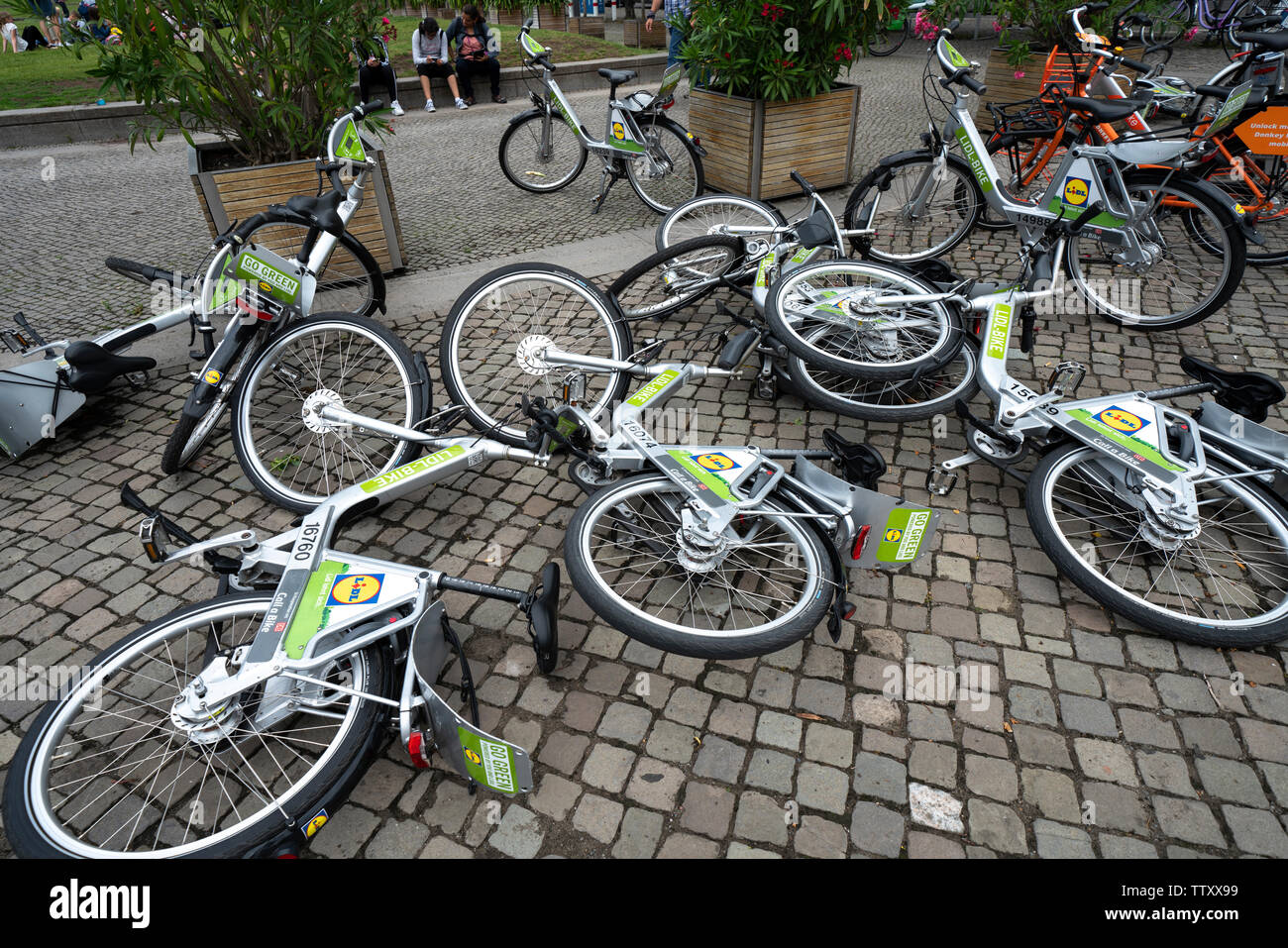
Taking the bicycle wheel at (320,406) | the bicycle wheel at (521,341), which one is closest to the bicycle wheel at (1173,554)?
the bicycle wheel at (521,341)

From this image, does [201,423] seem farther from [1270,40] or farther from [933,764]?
[1270,40]

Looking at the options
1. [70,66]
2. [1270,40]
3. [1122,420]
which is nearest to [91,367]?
[1122,420]

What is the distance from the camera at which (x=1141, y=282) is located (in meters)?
4.85

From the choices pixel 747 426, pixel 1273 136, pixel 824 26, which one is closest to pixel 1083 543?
pixel 747 426

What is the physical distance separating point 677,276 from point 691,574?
2.19 m

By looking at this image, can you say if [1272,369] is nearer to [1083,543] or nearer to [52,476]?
[1083,543]

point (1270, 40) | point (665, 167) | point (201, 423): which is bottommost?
point (201, 423)

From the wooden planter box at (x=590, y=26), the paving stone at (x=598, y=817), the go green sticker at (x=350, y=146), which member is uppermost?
the wooden planter box at (x=590, y=26)

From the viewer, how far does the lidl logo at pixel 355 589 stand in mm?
2307

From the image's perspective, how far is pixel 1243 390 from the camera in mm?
3160

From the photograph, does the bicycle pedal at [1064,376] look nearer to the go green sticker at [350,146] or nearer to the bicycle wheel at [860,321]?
the bicycle wheel at [860,321]

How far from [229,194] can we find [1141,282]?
6.29 m

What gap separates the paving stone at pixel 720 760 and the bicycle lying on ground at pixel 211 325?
2.56 m

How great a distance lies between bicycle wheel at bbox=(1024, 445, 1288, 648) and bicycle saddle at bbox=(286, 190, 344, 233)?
12.1ft
